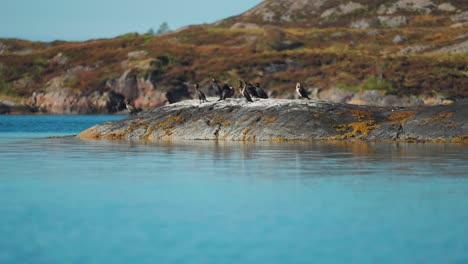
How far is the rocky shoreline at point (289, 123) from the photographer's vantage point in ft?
91.5

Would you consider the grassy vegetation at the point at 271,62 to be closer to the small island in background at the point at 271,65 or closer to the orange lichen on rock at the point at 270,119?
the small island in background at the point at 271,65

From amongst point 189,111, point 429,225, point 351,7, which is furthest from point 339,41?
point 429,225

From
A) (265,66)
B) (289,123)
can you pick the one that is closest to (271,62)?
(265,66)

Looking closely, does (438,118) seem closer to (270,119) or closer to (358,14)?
(270,119)

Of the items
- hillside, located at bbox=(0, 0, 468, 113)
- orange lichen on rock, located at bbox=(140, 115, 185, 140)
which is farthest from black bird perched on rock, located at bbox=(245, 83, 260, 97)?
hillside, located at bbox=(0, 0, 468, 113)

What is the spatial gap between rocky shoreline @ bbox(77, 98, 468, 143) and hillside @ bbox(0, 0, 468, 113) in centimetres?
4650

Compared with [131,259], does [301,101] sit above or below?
above

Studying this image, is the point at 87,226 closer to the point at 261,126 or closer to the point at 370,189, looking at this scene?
the point at 370,189

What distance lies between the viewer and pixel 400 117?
2898 centimetres

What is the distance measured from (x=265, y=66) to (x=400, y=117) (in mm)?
76103

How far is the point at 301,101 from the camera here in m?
31.4

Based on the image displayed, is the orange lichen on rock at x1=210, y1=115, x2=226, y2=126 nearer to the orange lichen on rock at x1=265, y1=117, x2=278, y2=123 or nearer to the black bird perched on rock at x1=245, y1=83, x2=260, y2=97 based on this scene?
the orange lichen on rock at x1=265, y1=117, x2=278, y2=123

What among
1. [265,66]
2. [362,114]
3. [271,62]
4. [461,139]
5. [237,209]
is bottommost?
[237,209]

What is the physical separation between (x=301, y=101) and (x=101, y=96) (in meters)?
74.1
